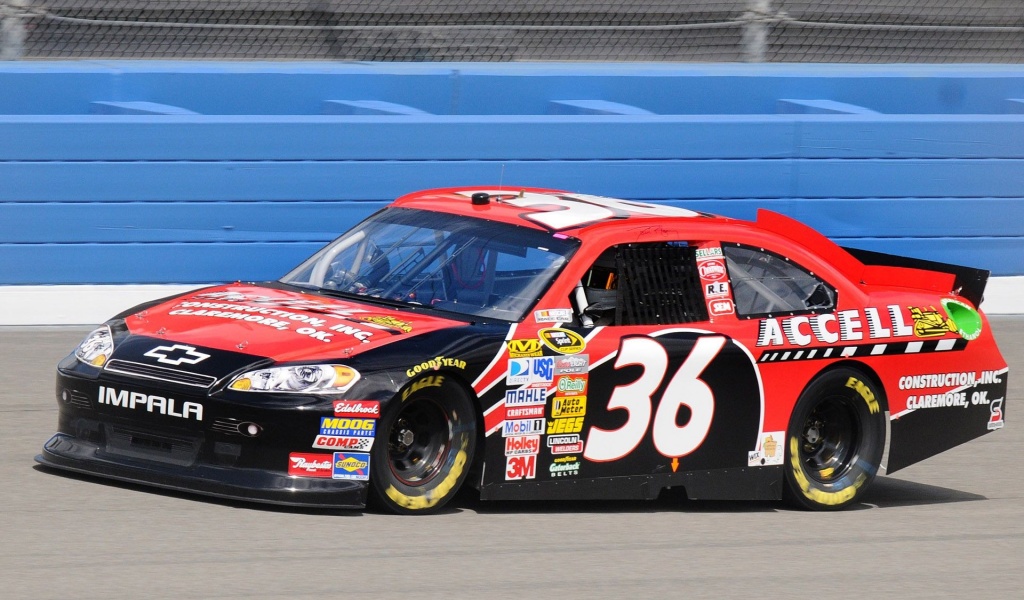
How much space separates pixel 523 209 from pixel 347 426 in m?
1.65

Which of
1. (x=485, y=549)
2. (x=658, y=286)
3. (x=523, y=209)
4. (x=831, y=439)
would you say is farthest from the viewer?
(x=831, y=439)

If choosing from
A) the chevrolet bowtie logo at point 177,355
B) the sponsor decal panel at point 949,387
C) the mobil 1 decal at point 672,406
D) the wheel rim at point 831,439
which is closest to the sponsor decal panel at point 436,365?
the mobil 1 decal at point 672,406

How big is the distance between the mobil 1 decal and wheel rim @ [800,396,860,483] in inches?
17.4

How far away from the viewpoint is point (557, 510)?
20.8 feet

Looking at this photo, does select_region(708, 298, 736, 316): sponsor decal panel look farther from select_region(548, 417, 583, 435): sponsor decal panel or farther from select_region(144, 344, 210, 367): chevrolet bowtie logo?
select_region(144, 344, 210, 367): chevrolet bowtie logo

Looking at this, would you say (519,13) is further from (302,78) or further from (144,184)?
(144,184)

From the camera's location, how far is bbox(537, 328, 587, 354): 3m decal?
609 cm

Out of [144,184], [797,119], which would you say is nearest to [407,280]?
[144,184]

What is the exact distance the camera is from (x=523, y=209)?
6.86 m

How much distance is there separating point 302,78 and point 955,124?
15.9 feet

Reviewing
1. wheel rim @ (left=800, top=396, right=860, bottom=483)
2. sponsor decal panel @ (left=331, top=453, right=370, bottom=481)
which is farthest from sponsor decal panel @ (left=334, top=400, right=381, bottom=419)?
wheel rim @ (left=800, top=396, right=860, bottom=483)

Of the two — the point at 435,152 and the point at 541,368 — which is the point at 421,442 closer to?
the point at 541,368

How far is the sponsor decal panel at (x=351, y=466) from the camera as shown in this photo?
5.63 meters

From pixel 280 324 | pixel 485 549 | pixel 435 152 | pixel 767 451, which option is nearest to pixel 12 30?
pixel 435 152
